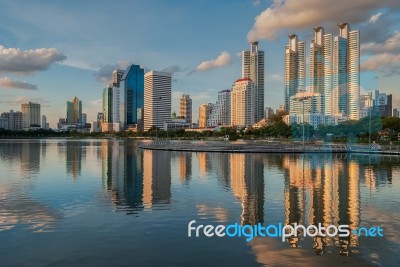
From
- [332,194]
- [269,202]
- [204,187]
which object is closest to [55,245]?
[269,202]

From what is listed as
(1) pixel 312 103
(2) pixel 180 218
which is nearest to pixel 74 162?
(2) pixel 180 218

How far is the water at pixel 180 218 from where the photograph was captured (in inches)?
399

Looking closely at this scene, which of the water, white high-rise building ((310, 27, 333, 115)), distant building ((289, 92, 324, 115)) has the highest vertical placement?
white high-rise building ((310, 27, 333, 115))

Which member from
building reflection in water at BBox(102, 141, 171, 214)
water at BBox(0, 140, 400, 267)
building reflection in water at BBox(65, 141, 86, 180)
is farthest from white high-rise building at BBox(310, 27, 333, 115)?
water at BBox(0, 140, 400, 267)

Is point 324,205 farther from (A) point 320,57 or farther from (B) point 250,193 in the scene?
(A) point 320,57

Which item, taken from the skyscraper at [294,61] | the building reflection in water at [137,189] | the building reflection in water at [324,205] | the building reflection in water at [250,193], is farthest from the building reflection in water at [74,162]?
the skyscraper at [294,61]

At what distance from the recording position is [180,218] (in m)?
14.2

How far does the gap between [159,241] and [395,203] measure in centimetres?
1170

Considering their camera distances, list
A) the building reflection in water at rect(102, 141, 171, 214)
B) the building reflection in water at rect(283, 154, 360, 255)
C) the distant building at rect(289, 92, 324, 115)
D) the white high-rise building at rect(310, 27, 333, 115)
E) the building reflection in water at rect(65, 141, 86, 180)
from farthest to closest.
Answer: the white high-rise building at rect(310, 27, 333, 115), the distant building at rect(289, 92, 324, 115), the building reflection in water at rect(65, 141, 86, 180), the building reflection in water at rect(102, 141, 171, 214), the building reflection in water at rect(283, 154, 360, 255)

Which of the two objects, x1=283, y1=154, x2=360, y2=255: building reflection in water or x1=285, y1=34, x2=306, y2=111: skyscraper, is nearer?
x1=283, y1=154, x2=360, y2=255: building reflection in water

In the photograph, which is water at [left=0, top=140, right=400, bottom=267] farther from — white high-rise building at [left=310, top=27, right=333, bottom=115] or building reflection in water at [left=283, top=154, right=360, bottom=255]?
white high-rise building at [left=310, top=27, right=333, bottom=115]

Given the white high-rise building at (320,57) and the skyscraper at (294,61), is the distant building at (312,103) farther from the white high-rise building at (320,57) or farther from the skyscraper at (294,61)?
the skyscraper at (294,61)

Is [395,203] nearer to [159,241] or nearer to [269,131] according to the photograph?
[159,241]

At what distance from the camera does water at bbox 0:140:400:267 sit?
10125mm
